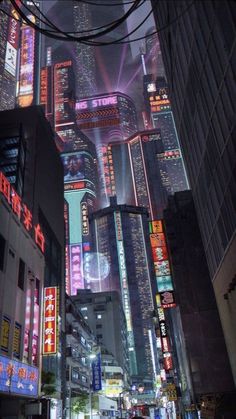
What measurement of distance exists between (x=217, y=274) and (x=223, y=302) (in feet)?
6.74

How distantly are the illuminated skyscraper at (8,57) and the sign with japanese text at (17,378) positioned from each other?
92.0 m

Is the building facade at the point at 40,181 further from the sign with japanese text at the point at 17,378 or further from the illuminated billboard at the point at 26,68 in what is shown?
the illuminated billboard at the point at 26,68

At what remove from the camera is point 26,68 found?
108 metres

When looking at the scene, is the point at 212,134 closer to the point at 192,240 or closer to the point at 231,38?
the point at 231,38

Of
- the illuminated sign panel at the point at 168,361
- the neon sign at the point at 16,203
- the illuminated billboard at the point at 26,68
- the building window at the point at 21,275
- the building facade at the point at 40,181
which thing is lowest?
the illuminated sign panel at the point at 168,361

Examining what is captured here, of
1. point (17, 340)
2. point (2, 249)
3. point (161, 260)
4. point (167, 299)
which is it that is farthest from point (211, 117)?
point (167, 299)

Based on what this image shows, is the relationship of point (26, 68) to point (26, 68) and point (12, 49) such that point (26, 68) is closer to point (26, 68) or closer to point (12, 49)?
point (26, 68)

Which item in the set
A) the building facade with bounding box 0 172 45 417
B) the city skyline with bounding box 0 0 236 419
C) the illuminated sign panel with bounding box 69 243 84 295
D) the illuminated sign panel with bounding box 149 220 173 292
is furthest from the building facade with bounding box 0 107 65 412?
the illuminated sign panel with bounding box 69 243 84 295

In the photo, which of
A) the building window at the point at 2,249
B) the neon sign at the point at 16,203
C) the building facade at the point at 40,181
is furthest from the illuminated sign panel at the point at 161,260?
the building window at the point at 2,249

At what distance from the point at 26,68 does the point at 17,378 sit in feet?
340

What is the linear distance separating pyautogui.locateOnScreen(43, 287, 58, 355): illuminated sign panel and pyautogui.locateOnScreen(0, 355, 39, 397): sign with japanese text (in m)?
3.57

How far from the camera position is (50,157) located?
58594mm

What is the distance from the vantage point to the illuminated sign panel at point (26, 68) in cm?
10419

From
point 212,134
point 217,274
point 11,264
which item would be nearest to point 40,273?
point 11,264
